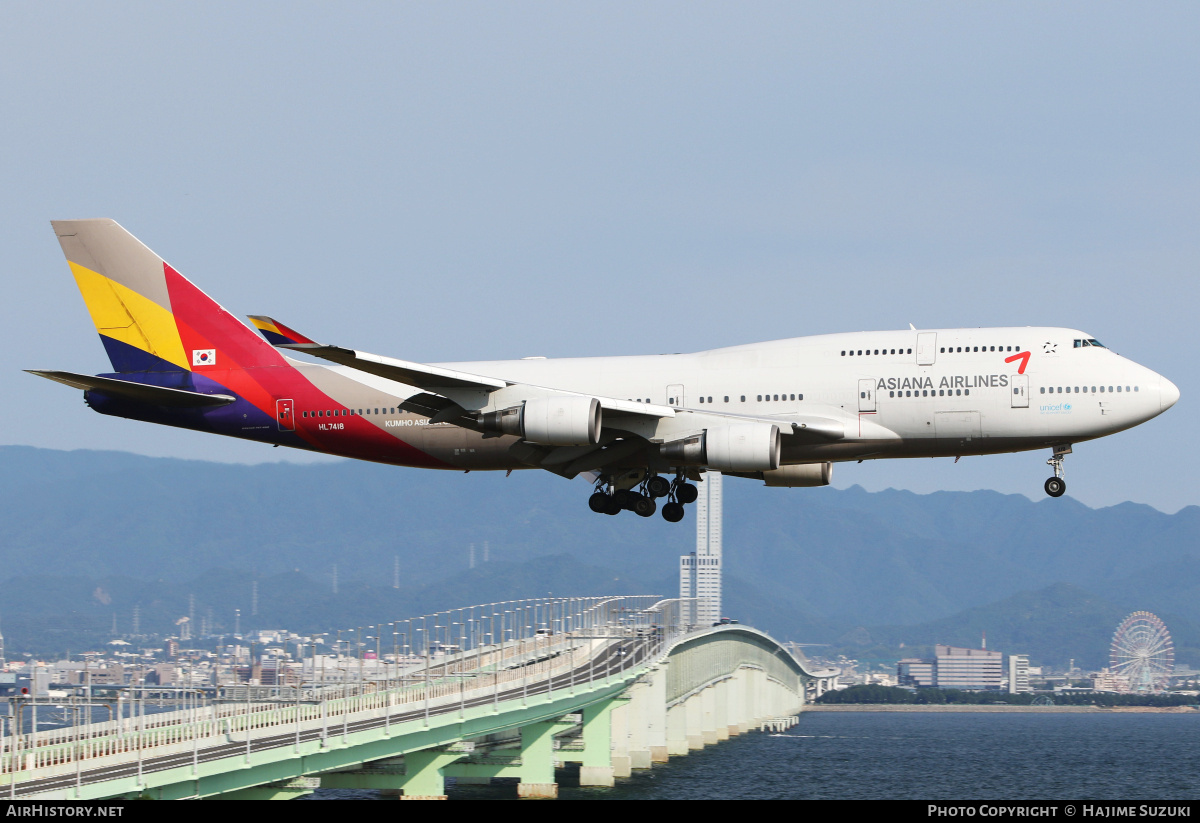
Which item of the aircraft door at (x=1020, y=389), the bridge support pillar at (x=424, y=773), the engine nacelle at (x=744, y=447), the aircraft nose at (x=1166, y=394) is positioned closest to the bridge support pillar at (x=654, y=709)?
the bridge support pillar at (x=424, y=773)

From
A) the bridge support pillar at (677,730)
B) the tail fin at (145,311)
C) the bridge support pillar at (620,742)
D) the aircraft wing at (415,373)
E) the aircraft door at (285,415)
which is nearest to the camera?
the aircraft wing at (415,373)

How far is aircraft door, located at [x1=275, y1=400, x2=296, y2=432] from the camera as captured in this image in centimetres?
5403

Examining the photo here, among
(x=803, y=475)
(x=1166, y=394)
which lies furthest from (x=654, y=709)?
(x=1166, y=394)

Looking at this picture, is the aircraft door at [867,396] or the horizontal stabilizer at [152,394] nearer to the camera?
the aircraft door at [867,396]

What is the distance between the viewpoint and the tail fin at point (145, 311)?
184 feet

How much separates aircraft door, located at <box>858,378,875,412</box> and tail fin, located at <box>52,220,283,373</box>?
23.4 meters

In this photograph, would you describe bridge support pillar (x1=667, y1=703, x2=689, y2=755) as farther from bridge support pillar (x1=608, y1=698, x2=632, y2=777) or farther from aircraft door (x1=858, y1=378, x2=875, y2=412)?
aircraft door (x1=858, y1=378, x2=875, y2=412)

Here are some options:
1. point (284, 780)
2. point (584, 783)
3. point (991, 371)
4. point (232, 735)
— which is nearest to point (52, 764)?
point (232, 735)

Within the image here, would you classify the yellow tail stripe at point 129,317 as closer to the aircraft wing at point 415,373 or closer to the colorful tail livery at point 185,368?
the colorful tail livery at point 185,368

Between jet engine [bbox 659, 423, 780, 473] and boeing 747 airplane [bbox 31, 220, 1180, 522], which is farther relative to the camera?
boeing 747 airplane [bbox 31, 220, 1180, 522]

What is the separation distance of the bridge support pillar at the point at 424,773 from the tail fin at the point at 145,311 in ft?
103

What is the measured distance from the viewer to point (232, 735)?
55.5 m

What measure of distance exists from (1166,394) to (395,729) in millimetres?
38720

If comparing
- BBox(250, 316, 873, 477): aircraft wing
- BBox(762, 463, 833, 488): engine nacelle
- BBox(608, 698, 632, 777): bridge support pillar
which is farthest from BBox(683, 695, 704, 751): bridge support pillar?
BBox(250, 316, 873, 477): aircraft wing
